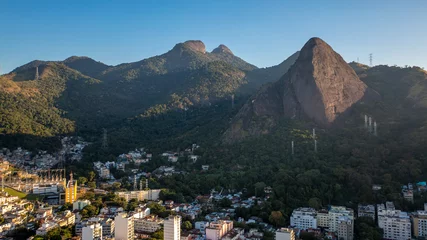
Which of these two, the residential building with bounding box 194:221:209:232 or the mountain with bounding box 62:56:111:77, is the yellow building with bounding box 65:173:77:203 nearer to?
the residential building with bounding box 194:221:209:232

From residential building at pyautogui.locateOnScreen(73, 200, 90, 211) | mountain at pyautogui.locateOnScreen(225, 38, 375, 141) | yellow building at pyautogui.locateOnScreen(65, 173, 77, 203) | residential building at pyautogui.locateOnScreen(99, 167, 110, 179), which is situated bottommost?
residential building at pyautogui.locateOnScreen(73, 200, 90, 211)

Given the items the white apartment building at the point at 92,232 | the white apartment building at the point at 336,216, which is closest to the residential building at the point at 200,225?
the white apartment building at the point at 92,232

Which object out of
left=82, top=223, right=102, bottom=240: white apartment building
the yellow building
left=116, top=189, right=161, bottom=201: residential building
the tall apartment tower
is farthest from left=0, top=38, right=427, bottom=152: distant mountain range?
the tall apartment tower

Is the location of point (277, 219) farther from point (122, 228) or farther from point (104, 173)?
point (104, 173)

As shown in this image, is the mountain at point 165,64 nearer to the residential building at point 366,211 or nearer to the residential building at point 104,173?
the residential building at point 104,173

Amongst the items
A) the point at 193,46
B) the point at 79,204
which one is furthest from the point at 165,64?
the point at 79,204

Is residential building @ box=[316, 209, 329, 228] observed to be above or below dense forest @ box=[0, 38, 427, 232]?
below
